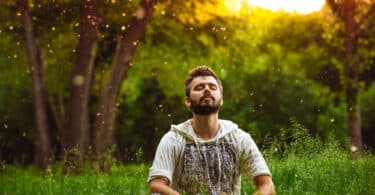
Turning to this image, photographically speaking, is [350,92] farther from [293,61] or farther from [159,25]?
[293,61]

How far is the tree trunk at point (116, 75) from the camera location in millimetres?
15641

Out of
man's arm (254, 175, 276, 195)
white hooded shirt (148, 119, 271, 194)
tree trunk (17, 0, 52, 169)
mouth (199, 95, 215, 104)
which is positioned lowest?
man's arm (254, 175, 276, 195)

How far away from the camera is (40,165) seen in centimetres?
1633

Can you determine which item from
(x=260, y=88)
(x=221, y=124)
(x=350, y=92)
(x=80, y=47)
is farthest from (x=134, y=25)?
(x=260, y=88)

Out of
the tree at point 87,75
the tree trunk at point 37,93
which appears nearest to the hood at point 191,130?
the tree at point 87,75

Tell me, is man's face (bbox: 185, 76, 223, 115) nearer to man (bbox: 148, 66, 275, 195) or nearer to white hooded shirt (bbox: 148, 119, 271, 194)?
man (bbox: 148, 66, 275, 195)

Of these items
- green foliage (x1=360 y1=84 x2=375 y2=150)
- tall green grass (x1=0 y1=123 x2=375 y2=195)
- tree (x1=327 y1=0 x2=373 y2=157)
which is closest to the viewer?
tall green grass (x1=0 y1=123 x2=375 y2=195)

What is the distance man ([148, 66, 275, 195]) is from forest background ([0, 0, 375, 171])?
88cm

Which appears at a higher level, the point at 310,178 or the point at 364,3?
the point at 364,3

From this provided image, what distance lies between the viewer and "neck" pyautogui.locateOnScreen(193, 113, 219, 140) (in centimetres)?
569

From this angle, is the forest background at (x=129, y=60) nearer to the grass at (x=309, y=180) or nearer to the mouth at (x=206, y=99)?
the grass at (x=309, y=180)

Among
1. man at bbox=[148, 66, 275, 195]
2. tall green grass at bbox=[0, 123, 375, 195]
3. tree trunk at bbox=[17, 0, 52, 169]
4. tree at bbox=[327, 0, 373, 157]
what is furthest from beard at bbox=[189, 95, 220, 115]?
tree at bbox=[327, 0, 373, 157]

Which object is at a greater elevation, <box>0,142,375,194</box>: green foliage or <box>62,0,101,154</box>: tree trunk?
<box>62,0,101,154</box>: tree trunk

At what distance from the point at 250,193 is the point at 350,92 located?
12.4 meters
